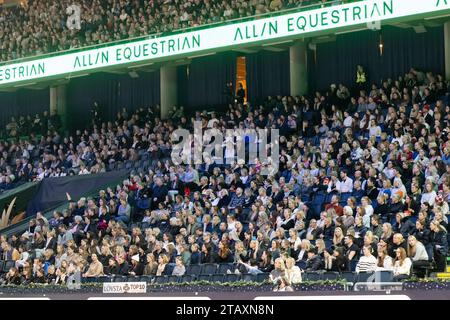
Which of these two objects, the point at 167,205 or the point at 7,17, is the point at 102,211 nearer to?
the point at 167,205

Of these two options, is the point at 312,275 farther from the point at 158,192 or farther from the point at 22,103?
the point at 22,103

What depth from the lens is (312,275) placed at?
16.8m

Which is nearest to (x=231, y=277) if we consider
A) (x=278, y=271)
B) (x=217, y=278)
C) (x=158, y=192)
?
(x=217, y=278)

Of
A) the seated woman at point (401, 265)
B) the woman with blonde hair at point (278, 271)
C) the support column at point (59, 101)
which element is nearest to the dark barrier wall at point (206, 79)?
the support column at point (59, 101)

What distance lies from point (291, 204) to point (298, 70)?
9.54m

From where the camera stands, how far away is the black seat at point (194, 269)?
19547 millimetres

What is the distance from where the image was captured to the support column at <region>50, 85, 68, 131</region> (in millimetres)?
36469

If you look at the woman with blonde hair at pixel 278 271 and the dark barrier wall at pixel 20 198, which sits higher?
the dark barrier wall at pixel 20 198

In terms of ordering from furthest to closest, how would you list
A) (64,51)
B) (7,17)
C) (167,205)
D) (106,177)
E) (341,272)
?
(7,17), (64,51), (106,177), (167,205), (341,272)

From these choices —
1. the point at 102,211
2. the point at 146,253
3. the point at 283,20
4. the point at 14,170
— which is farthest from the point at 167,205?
the point at 14,170

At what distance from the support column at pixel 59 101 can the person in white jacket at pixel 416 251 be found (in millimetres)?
22161

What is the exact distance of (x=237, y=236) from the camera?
2038 centimetres

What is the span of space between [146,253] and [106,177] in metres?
7.96

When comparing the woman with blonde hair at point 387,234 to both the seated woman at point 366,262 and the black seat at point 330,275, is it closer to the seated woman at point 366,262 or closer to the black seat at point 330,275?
the seated woman at point 366,262
